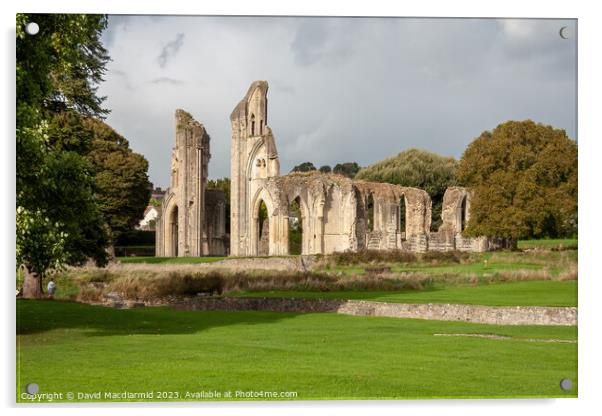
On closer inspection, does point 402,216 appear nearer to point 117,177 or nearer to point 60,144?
point 117,177

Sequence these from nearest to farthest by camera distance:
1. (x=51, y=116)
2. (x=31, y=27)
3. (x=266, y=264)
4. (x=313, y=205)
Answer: (x=31, y=27)
(x=51, y=116)
(x=266, y=264)
(x=313, y=205)

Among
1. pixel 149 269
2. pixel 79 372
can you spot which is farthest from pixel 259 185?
pixel 79 372

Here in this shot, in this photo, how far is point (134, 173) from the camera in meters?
18.6

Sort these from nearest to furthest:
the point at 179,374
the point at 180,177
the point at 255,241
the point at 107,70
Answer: the point at 179,374
the point at 107,70
the point at 255,241
the point at 180,177

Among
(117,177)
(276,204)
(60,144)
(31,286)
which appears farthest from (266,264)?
(276,204)

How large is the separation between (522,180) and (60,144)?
15.3m

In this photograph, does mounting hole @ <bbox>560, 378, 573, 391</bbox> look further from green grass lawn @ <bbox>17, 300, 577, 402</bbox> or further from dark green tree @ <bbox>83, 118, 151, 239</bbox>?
dark green tree @ <bbox>83, 118, 151, 239</bbox>

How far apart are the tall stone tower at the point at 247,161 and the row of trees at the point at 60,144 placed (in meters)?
28.6

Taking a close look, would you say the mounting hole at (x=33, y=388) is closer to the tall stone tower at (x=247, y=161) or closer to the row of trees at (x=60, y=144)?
the row of trees at (x=60, y=144)

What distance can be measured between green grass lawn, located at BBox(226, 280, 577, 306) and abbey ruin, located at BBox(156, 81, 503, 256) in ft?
71.1

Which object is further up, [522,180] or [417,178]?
[417,178]

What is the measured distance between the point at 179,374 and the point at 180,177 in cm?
3956

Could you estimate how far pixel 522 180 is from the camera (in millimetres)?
27828

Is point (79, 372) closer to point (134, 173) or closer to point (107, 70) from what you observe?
point (107, 70)
